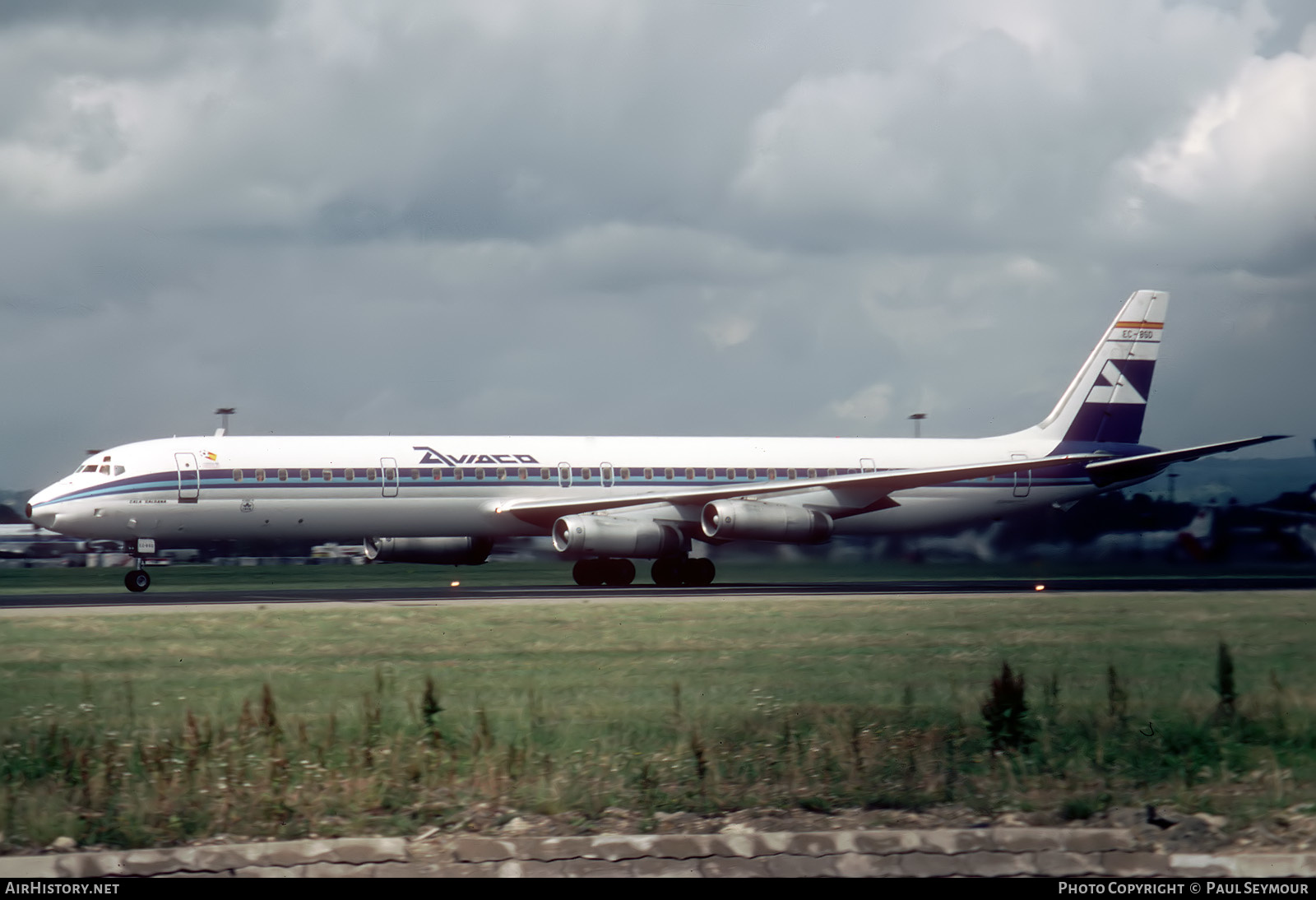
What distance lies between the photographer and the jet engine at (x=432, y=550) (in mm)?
42812

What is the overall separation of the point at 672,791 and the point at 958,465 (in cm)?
3667

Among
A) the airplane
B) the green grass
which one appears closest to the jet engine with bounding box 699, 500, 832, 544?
the airplane

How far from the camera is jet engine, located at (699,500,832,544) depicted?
40438 millimetres

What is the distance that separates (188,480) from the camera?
37844 mm

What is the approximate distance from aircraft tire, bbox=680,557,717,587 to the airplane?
54 millimetres

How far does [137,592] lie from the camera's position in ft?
119

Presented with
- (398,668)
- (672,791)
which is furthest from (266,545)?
(672,791)

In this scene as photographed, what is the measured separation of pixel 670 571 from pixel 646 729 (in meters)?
29.1

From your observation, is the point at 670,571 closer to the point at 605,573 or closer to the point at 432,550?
the point at 605,573

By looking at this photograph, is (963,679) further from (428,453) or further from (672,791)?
(428,453)

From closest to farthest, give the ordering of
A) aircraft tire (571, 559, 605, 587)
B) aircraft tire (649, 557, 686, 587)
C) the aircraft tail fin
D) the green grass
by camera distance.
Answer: the green grass → aircraft tire (649, 557, 686, 587) → aircraft tire (571, 559, 605, 587) → the aircraft tail fin

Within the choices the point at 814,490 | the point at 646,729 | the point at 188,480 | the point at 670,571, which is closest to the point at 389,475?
the point at 188,480

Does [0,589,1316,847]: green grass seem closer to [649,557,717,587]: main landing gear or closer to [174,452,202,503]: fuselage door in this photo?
[174,452,202,503]: fuselage door

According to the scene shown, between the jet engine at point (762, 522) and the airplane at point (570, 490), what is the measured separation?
0.05 metres
